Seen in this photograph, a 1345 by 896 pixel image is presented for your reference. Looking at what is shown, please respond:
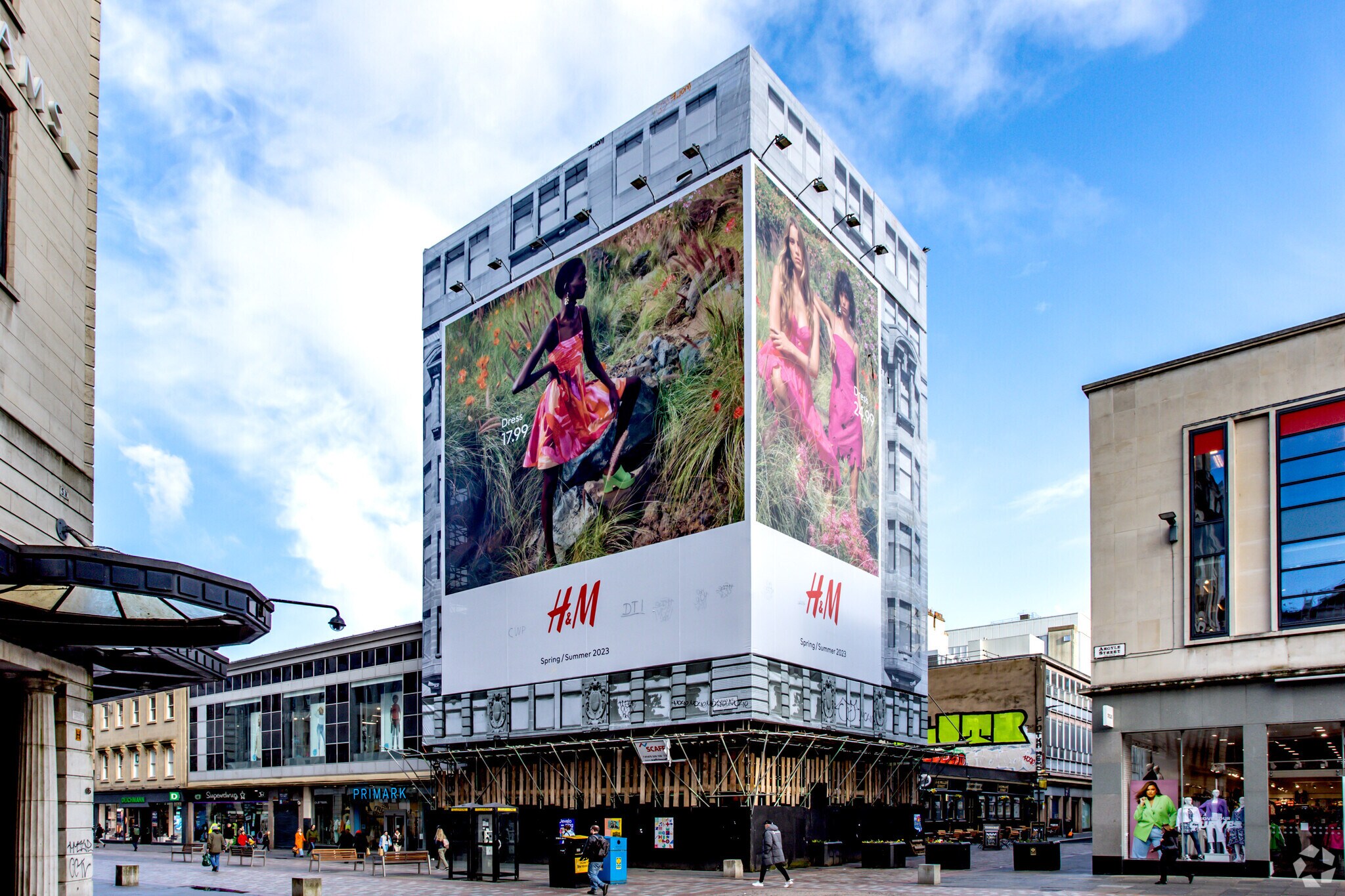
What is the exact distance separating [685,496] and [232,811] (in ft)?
148

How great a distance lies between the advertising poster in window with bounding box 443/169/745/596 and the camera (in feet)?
156

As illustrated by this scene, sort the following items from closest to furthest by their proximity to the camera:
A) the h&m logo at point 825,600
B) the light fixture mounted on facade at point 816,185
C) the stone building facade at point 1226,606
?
the stone building facade at point 1226,606 < the h&m logo at point 825,600 < the light fixture mounted on facade at point 816,185

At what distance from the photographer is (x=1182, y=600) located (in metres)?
31.7

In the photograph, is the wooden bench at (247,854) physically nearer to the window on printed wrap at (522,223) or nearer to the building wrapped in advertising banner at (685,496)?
the building wrapped in advertising banner at (685,496)

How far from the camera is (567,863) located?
31.7 meters

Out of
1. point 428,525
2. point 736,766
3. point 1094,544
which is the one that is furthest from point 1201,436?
point 428,525

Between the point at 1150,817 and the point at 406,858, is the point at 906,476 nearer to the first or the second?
the point at 1150,817

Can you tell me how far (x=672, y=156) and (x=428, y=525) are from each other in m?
23.7

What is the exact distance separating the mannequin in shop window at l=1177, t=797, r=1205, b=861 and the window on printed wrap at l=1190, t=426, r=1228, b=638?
14.3ft

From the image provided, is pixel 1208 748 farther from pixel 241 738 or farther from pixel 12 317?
pixel 241 738

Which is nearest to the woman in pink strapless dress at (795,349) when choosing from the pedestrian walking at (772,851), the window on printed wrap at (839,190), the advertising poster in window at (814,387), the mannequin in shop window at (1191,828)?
the advertising poster in window at (814,387)

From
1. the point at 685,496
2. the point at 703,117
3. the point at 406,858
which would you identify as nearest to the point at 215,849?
the point at 406,858

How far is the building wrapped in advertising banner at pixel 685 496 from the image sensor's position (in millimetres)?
45781

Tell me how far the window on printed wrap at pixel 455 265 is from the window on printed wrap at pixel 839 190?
Answer: 19.9 m
